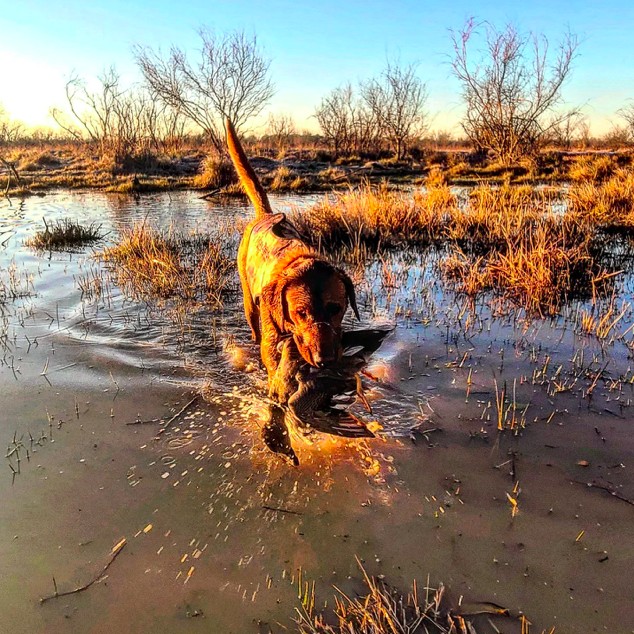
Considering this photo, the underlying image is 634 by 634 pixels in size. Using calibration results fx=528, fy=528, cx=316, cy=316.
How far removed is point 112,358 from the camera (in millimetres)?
5156

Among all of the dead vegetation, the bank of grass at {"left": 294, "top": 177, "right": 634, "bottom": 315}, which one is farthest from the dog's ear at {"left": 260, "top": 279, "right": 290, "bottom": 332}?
the bank of grass at {"left": 294, "top": 177, "right": 634, "bottom": 315}

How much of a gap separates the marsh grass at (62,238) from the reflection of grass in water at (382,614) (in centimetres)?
1011

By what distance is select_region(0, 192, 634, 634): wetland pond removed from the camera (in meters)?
2.37

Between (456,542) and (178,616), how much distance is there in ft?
4.51

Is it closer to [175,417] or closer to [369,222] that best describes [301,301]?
[175,417]

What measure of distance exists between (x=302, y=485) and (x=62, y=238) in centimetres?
974

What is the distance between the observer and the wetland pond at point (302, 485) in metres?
2.37

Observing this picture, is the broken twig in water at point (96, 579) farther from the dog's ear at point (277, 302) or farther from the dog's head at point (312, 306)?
the dog's ear at point (277, 302)

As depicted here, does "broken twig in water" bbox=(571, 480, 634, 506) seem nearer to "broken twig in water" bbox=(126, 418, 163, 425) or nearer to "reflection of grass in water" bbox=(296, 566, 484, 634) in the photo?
"reflection of grass in water" bbox=(296, 566, 484, 634)

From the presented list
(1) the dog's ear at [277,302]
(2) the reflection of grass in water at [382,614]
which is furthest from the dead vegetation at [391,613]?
(1) the dog's ear at [277,302]

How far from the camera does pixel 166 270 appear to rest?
25.5 feet

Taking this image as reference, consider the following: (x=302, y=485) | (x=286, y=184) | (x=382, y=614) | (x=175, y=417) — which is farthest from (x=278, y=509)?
(x=286, y=184)

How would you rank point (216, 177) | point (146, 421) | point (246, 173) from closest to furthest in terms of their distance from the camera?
point (146, 421), point (246, 173), point (216, 177)

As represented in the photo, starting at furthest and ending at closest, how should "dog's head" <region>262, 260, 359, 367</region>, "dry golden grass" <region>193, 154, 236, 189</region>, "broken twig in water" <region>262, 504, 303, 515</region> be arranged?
"dry golden grass" <region>193, 154, 236, 189</region>
"dog's head" <region>262, 260, 359, 367</region>
"broken twig in water" <region>262, 504, 303, 515</region>
